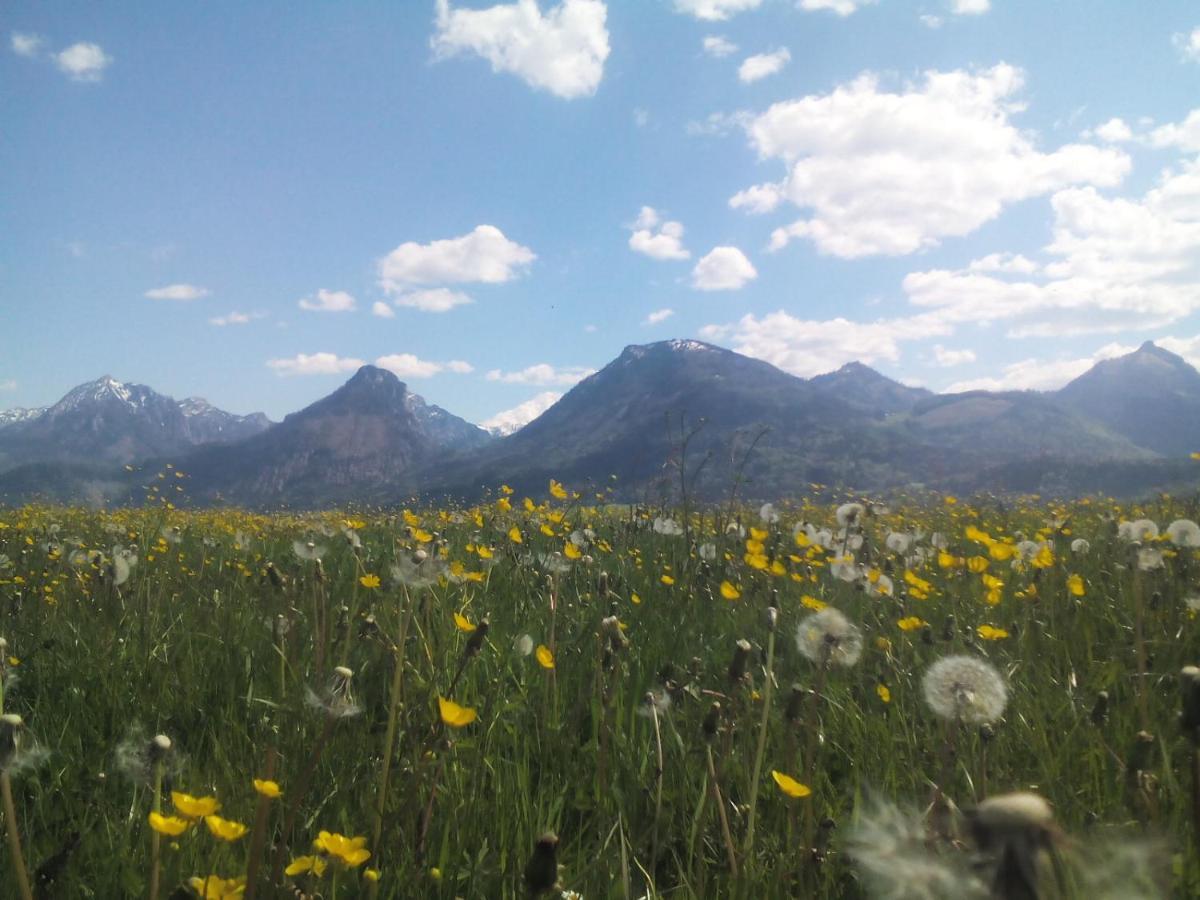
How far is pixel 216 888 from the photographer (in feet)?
4.01

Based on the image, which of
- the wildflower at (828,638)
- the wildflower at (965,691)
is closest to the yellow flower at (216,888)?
the wildflower at (828,638)

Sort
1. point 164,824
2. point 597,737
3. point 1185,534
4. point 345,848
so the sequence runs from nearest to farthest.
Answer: point 164,824, point 345,848, point 597,737, point 1185,534

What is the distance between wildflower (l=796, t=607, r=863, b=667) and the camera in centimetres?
196

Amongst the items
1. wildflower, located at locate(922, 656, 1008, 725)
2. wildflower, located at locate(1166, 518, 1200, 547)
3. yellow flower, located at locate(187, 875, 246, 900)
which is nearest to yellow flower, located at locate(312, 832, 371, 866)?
yellow flower, located at locate(187, 875, 246, 900)

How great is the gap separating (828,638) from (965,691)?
33cm

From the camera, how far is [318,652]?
224 centimetres

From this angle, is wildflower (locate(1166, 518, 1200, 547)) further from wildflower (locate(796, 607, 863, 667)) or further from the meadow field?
wildflower (locate(796, 607, 863, 667))

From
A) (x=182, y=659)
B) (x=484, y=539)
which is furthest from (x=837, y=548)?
(x=182, y=659)

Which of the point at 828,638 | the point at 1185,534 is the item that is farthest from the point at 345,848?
the point at 1185,534

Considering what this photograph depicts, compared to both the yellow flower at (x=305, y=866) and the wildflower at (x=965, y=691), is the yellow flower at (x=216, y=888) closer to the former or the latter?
the yellow flower at (x=305, y=866)

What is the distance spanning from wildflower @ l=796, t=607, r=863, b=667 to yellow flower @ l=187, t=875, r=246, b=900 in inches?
50.0

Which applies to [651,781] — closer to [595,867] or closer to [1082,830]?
[595,867]

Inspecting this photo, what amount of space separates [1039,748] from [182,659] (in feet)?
9.42

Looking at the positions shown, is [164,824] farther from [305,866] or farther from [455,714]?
[455,714]
